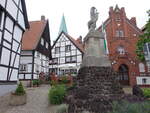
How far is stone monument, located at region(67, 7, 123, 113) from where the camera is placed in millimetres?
6910

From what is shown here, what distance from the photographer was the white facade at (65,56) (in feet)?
79.3

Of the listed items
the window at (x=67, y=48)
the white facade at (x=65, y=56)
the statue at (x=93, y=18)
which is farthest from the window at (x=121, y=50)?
the statue at (x=93, y=18)

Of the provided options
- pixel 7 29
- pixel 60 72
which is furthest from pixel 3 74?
pixel 60 72

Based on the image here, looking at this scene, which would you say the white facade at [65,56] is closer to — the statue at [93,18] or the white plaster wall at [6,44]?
the white plaster wall at [6,44]

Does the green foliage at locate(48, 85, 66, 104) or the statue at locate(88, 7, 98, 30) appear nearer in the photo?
the green foliage at locate(48, 85, 66, 104)

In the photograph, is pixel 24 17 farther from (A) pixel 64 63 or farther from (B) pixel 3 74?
(A) pixel 64 63

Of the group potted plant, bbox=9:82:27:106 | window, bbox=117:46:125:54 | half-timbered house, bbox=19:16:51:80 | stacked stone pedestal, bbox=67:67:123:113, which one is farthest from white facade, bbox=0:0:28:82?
window, bbox=117:46:125:54

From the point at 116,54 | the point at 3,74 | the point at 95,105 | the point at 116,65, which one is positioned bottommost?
the point at 95,105

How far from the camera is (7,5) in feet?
34.9

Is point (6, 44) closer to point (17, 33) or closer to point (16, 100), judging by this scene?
point (17, 33)

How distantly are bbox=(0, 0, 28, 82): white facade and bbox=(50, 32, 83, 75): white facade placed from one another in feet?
38.3

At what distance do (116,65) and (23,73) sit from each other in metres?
13.4

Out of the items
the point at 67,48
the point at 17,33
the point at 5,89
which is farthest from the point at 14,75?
the point at 67,48

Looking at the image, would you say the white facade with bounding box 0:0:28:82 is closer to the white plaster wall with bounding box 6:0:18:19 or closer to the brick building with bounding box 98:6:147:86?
the white plaster wall with bounding box 6:0:18:19
